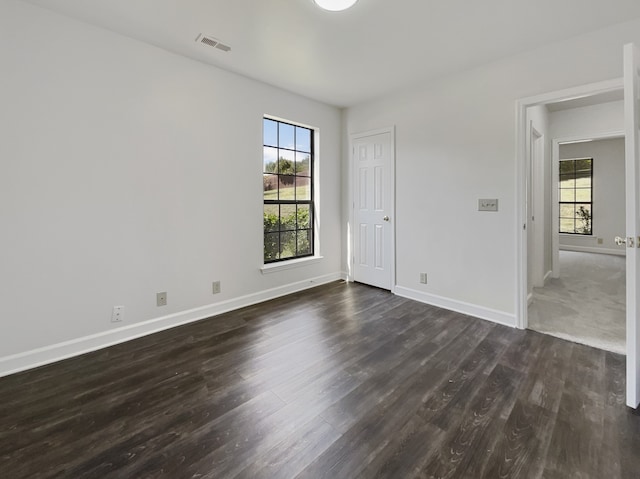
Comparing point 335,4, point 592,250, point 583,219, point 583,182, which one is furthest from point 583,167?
point 335,4

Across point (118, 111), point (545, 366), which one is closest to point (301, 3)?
point (118, 111)

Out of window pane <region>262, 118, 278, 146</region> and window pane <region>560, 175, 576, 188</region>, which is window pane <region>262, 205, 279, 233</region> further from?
window pane <region>560, 175, 576, 188</region>

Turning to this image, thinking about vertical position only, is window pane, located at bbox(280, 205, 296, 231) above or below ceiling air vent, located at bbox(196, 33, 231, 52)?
below

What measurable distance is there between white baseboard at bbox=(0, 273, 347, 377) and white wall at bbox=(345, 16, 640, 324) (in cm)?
195

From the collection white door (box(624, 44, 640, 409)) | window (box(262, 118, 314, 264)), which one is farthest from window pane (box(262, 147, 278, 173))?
white door (box(624, 44, 640, 409))

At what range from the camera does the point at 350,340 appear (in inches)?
105

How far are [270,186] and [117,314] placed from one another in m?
2.11

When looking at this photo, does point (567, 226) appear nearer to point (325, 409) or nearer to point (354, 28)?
point (354, 28)

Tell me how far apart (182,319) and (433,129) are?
340 centimetres

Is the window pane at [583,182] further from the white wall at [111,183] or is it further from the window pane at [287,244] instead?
the white wall at [111,183]

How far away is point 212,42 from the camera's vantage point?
265 centimetres

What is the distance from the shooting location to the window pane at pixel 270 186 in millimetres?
3770

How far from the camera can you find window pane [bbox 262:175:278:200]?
148 inches

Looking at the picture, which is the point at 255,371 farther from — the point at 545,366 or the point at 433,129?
the point at 433,129
